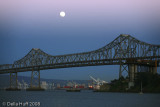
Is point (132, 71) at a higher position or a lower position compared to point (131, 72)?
higher

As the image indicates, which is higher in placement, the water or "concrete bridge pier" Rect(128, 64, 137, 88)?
"concrete bridge pier" Rect(128, 64, 137, 88)

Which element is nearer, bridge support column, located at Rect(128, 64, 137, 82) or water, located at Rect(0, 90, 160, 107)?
water, located at Rect(0, 90, 160, 107)

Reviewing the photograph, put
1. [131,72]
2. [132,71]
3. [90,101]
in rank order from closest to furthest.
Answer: [90,101] → [132,71] → [131,72]

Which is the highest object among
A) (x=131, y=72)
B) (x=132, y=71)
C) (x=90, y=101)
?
(x=132, y=71)

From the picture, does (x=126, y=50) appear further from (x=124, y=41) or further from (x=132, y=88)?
(x=132, y=88)

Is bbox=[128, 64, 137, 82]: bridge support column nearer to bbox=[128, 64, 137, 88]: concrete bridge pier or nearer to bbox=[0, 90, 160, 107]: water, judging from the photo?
bbox=[128, 64, 137, 88]: concrete bridge pier

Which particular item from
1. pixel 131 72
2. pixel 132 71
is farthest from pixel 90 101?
pixel 131 72

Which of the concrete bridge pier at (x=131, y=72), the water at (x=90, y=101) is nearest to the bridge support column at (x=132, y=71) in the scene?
the concrete bridge pier at (x=131, y=72)

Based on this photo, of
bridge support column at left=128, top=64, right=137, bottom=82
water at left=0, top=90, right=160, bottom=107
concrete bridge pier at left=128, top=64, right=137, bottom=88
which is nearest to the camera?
water at left=0, top=90, right=160, bottom=107

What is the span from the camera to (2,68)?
115312 mm

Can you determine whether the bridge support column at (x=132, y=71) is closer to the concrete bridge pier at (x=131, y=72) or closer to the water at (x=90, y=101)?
the concrete bridge pier at (x=131, y=72)

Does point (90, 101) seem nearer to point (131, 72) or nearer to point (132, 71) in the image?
point (132, 71)

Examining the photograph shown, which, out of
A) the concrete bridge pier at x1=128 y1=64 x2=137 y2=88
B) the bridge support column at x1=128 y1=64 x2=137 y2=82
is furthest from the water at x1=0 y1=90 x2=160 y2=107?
the bridge support column at x1=128 y1=64 x2=137 y2=82

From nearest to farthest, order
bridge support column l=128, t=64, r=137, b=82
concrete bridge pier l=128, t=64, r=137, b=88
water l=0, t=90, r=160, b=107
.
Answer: water l=0, t=90, r=160, b=107 < concrete bridge pier l=128, t=64, r=137, b=88 < bridge support column l=128, t=64, r=137, b=82
